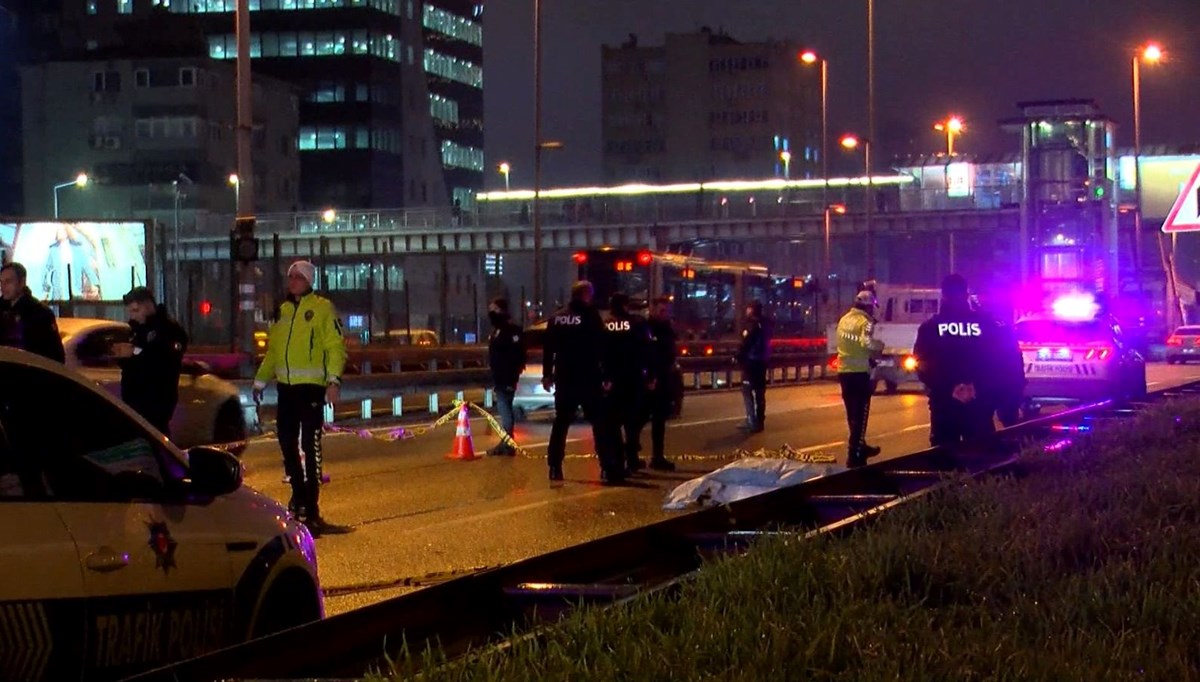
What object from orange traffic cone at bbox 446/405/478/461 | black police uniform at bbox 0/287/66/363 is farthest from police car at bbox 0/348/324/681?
orange traffic cone at bbox 446/405/478/461

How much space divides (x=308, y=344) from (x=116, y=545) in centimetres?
663

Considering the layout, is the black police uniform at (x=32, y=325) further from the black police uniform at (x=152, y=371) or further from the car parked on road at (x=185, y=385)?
the car parked on road at (x=185, y=385)

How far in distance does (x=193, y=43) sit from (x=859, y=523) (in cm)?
10230

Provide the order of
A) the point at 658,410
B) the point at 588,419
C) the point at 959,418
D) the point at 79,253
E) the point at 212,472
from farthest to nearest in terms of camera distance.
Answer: the point at 79,253
the point at 658,410
the point at 588,419
the point at 959,418
the point at 212,472

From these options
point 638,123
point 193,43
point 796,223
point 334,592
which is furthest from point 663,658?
point 638,123

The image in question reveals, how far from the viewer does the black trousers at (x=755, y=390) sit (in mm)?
21141

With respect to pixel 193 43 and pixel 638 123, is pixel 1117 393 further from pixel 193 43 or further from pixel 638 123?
pixel 638 123

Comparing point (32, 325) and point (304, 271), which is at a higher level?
point (304, 271)

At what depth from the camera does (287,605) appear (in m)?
5.98

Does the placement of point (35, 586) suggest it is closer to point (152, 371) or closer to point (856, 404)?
point (152, 371)

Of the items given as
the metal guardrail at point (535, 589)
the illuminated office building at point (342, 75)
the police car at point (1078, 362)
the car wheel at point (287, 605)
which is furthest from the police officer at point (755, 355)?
the illuminated office building at point (342, 75)

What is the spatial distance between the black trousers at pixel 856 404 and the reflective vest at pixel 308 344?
18.5 ft

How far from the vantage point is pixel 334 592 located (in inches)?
354

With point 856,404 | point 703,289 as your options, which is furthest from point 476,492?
point 703,289
